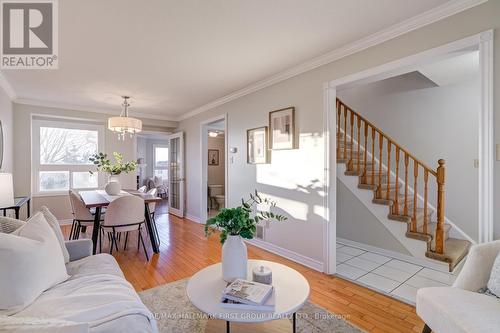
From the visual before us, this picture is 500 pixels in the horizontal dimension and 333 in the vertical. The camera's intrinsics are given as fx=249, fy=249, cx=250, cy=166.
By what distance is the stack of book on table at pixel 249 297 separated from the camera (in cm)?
126

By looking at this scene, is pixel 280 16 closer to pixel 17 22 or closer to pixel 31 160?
pixel 17 22

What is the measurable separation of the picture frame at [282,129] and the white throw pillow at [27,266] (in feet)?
8.26

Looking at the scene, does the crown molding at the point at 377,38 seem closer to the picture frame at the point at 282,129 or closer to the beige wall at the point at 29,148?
the picture frame at the point at 282,129

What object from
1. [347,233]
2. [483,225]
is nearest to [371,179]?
[347,233]

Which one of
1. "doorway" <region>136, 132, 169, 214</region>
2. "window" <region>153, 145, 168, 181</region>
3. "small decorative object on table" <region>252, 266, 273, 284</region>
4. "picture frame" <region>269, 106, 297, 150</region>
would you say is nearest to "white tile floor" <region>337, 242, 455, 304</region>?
"small decorative object on table" <region>252, 266, 273, 284</region>

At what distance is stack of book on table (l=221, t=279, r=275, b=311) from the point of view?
126 cm

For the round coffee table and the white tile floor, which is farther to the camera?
the white tile floor

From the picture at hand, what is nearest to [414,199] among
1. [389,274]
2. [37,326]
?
[389,274]

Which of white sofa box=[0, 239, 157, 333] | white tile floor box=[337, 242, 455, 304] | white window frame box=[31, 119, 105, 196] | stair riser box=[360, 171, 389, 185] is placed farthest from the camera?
white window frame box=[31, 119, 105, 196]

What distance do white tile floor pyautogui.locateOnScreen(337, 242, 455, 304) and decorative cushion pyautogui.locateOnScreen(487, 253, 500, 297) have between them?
2.84 feet

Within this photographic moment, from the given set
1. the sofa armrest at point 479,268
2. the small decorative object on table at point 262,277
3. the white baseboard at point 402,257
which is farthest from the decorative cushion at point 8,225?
the white baseboard at point 402,257

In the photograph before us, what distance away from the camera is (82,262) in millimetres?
1848

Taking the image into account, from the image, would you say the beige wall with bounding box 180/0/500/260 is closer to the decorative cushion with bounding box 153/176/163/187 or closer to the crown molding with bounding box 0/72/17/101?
the crown molding with bounding box 0/72/17/101

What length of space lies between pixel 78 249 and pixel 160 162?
27.0 feet
